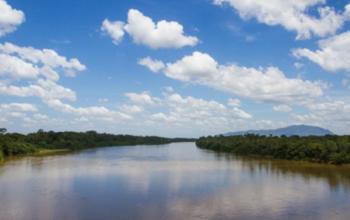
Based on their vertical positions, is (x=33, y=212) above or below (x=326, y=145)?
below

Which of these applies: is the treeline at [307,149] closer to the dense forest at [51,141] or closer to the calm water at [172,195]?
the calm water at [172,195]

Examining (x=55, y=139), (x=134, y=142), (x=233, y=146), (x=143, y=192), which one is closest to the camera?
(x=143, y=192)

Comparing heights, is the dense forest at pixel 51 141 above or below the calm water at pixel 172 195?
above

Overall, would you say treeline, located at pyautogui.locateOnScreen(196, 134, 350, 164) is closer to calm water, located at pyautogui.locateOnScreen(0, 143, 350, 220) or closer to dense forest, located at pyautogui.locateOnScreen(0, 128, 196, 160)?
calm water, located at pyautogui.locateOnScreen(0, 143, 350, 220)

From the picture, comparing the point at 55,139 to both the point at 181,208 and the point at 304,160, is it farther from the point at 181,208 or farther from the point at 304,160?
→ the point at 181,208

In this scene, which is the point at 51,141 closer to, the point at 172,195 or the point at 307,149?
the point at 307,149

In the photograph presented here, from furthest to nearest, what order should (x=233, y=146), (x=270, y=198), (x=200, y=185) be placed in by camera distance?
(x=233, y=146) < (x=200, y=185) < (x=270, y=198)

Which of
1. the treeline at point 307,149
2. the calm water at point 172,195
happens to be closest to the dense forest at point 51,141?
the calm water at point 172,195

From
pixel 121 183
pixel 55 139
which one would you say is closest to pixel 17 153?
pixel 55 139

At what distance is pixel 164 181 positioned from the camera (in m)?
28.1

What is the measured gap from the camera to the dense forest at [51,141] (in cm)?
5630

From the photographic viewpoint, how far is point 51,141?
3351 inches

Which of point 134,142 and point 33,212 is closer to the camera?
point 33,212

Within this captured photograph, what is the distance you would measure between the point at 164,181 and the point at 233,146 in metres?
45.7
